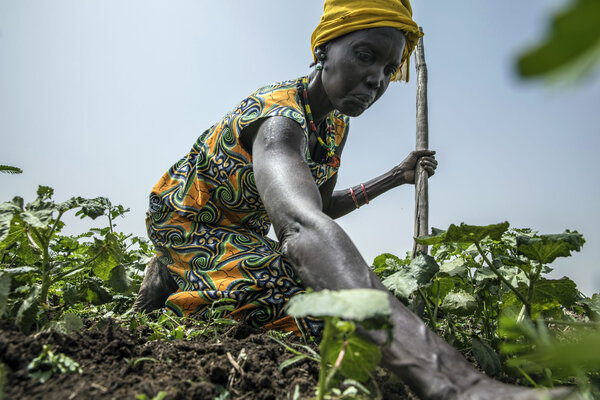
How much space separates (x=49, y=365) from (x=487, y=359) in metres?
1.25

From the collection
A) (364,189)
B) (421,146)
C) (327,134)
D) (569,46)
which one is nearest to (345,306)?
(569,46)

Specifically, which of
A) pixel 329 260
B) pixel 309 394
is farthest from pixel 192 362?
pixel 329 260

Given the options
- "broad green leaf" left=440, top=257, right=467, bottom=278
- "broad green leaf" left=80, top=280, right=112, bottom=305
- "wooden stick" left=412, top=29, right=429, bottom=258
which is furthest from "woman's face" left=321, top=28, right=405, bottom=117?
"broad green leaf" left=80, top=280, right=112, bottom=305

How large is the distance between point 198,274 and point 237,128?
741 millimetres

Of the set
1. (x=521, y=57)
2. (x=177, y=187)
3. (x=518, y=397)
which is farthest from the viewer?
(x=177, y=187)

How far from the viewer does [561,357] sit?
1.09 ft

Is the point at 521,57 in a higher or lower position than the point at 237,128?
lower

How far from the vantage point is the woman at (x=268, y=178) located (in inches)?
66.9

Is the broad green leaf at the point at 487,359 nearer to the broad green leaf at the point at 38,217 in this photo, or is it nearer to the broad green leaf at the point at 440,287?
the broad green leaf at the point at 440,287

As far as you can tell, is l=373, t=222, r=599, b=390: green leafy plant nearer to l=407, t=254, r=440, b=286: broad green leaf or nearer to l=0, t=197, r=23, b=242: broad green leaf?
l=407, t=254, r=440, b=286: broad green leaf

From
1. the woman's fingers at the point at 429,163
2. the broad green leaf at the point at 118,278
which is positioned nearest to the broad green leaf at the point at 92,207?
the broad green leaf at the point at 118,278

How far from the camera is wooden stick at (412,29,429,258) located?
239 cm

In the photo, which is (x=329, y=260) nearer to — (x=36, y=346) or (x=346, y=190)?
(x=36, y=346)

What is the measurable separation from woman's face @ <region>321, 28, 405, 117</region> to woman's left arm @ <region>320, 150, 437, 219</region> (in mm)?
770
